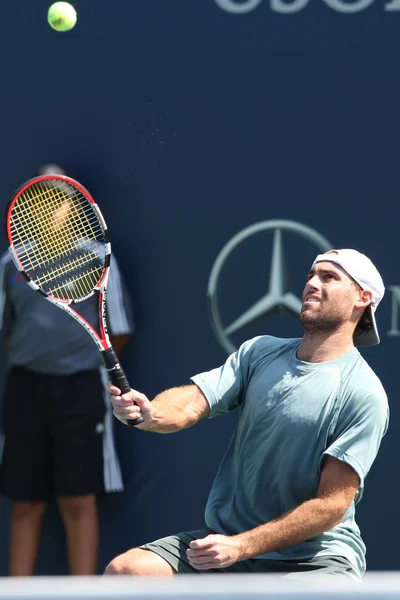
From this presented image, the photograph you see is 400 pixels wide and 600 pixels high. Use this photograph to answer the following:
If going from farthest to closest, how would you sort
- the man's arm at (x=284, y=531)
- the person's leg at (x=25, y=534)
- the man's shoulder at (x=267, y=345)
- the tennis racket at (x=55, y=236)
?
the person's leg at (x=25, y=534) < the tennis racket at (x=55, y=236) < the man's shoulder at (x=267, y=345) < the man's arm at (x=284, y=531)

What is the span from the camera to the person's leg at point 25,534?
15.5ft

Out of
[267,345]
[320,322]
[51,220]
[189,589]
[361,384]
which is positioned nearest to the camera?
[189,589]

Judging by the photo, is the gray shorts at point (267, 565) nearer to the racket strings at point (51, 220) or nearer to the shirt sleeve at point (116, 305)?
the racket strings at point (51, 220)

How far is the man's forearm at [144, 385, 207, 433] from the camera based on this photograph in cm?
329

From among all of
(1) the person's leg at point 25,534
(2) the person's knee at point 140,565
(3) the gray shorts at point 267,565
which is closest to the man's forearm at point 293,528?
(3) the gray shorts at point 267,565

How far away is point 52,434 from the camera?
15.4 ft

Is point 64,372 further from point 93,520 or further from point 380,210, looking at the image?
point 380,210

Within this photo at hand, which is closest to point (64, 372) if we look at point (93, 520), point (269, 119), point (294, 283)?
point (93, 520)

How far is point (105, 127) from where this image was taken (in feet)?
15.5

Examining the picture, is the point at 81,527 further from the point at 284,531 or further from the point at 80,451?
the point at 284,531

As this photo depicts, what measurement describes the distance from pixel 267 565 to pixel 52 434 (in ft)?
5.14

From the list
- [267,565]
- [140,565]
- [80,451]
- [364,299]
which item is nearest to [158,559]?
[140,565]

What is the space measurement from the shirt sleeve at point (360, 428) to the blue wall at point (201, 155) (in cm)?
141

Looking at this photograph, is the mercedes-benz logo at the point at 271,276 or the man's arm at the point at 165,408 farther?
the mercedes-benz logo at the point at 271,276
